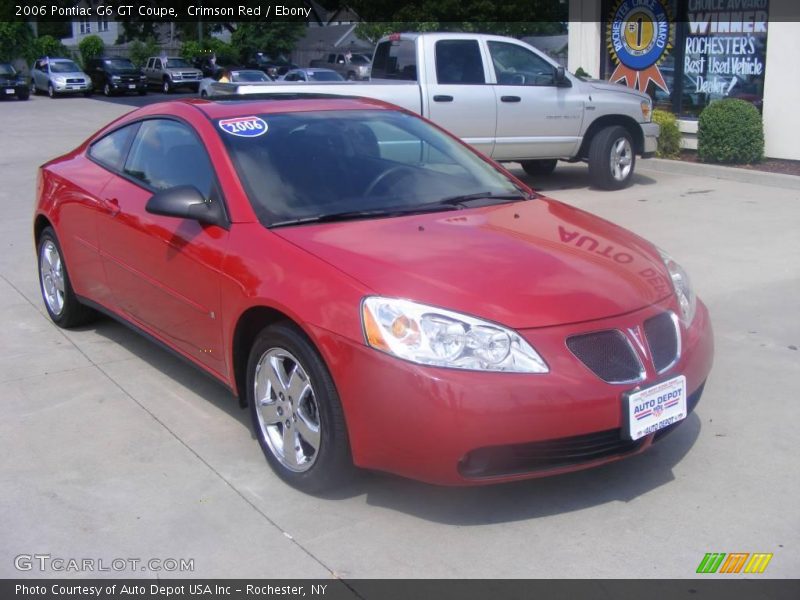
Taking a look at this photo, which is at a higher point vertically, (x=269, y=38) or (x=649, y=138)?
(x=269, y=38)

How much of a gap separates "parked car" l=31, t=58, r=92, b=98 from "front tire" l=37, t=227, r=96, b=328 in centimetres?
3393

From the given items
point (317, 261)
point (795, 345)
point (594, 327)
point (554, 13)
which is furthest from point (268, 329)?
point (554, 13)

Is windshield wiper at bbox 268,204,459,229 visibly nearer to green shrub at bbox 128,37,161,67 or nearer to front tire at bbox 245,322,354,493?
front tire at bbox 245,322,354,493

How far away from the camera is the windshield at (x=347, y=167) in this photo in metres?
4.60

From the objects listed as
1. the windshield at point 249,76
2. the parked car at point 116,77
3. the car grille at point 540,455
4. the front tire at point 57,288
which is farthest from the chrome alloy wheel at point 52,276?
the parked car at point 116,77

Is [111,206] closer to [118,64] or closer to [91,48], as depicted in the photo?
[118,64]

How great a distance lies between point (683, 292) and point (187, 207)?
2276 mm

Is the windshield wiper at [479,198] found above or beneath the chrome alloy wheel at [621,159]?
above

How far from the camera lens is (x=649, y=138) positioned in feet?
39.7

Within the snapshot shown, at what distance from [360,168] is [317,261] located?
1.05 m

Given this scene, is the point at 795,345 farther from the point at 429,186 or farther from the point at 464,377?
the point at 464,377

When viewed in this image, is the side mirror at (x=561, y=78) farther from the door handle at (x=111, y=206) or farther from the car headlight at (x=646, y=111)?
the door handle at (x=111, y=206)

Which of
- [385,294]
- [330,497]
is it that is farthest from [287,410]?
[385,294]

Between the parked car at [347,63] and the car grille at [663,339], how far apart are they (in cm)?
3153
